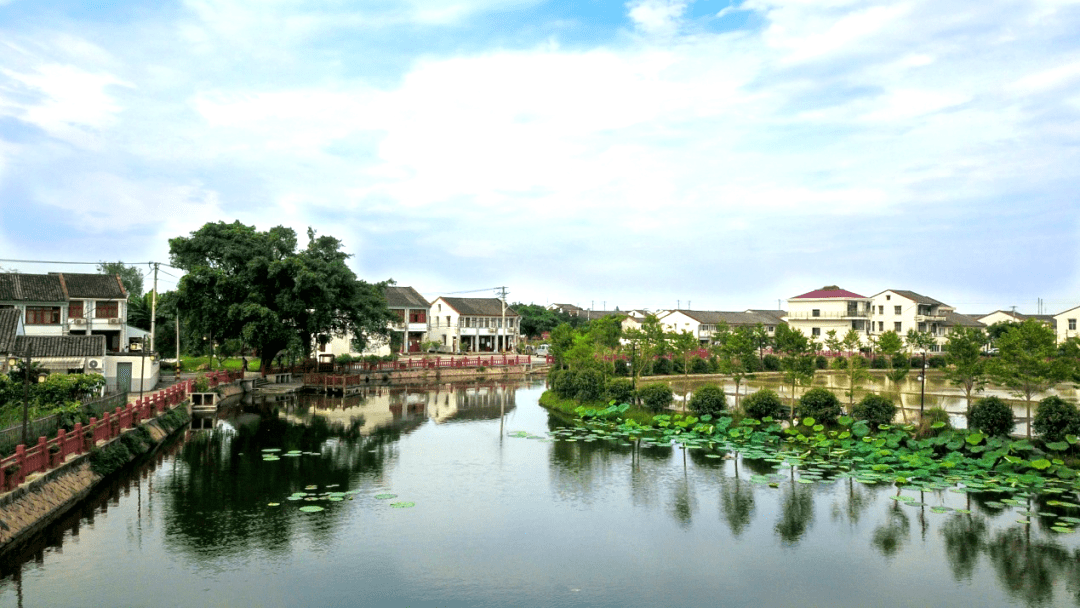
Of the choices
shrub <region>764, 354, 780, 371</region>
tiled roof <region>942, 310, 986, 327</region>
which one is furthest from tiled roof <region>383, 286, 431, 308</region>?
tiled roof <region>942, 310, 986, 327</region>

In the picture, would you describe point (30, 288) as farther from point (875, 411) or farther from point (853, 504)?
point (853, 504)

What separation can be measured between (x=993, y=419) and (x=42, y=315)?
172 feet

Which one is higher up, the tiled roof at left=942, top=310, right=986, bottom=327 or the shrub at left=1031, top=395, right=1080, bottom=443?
the tiled roof at left=942, top=310, right=986, bottom=327

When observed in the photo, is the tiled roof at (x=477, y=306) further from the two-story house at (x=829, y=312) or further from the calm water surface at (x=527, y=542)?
the calm water surface at (x=527, y=542)

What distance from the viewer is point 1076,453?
21.9 metres

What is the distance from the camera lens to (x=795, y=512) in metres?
18.4

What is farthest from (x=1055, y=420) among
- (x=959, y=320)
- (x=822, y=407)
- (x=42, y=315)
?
(x=959, y=320)

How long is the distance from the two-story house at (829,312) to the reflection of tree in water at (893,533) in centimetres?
5687

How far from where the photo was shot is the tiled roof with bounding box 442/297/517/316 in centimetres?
7850

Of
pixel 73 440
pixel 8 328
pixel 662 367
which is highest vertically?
pixel 8 328

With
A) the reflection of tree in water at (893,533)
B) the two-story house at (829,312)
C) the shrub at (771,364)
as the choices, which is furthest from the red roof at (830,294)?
the reflection of tree in water at (893,533)

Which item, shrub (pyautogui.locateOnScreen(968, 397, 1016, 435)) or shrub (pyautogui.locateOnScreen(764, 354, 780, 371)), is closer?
shrub (pyautogui.locateOnScreen(968, 397, 1016, 435))

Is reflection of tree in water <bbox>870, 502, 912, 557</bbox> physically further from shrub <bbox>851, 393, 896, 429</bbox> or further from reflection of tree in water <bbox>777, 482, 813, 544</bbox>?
shrub <bbox>851, 393, 896, 429</bbox>

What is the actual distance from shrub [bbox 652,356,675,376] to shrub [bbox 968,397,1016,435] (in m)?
30.1
